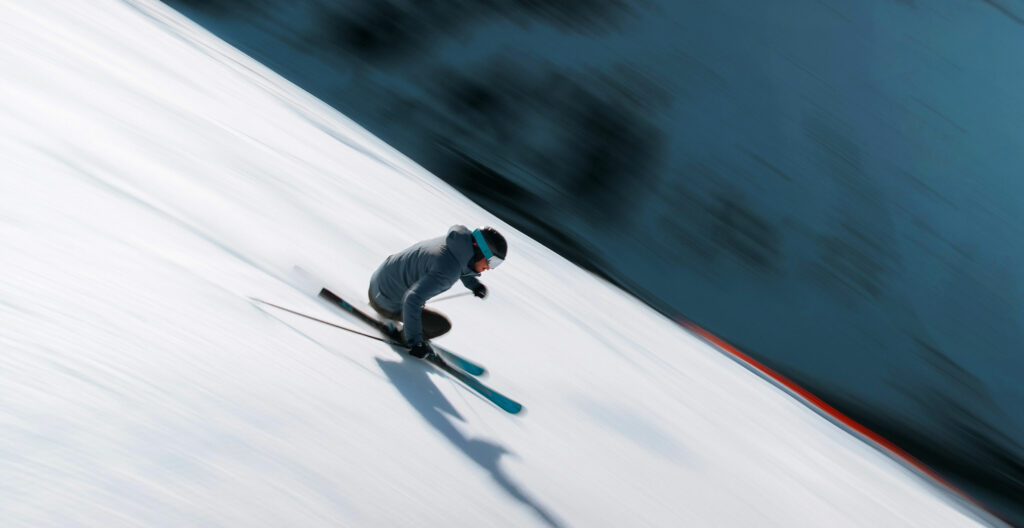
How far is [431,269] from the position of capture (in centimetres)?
326

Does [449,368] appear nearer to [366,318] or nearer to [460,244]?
[366,318]

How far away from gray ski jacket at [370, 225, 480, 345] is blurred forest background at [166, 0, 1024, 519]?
5685 mm

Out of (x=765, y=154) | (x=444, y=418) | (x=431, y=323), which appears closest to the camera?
(x=444, y=418)

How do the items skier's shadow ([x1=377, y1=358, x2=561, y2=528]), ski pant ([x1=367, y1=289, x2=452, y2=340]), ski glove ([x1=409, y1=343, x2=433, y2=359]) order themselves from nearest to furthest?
skier's shadow ([x1=377, y1=358, x2=561, y2=528]) < ski glove ([x1=409, y1=343, x2=433, y2=359]) < ski pant ([x1=367, y1=289, x2=452, y2=340])

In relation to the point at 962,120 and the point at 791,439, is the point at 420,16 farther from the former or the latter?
the point at 791,439

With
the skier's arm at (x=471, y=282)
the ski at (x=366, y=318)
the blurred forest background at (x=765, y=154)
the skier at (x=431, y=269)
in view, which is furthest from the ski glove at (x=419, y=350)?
the blurred forest background at (x=765, y=154)

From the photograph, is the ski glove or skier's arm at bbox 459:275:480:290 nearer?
the ski glove

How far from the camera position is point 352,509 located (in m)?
2.18

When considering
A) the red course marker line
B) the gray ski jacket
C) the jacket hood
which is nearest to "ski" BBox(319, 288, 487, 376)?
the gray ski jacket

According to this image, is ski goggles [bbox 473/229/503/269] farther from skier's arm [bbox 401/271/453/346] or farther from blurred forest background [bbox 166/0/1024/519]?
blurred forest background [bbox 166/0/1024/519]

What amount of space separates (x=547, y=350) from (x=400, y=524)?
2.38 metres

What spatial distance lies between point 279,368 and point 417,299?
0.73 m

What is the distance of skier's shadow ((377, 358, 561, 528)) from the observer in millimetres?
2809

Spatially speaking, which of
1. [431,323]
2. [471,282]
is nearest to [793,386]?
[431,323]
